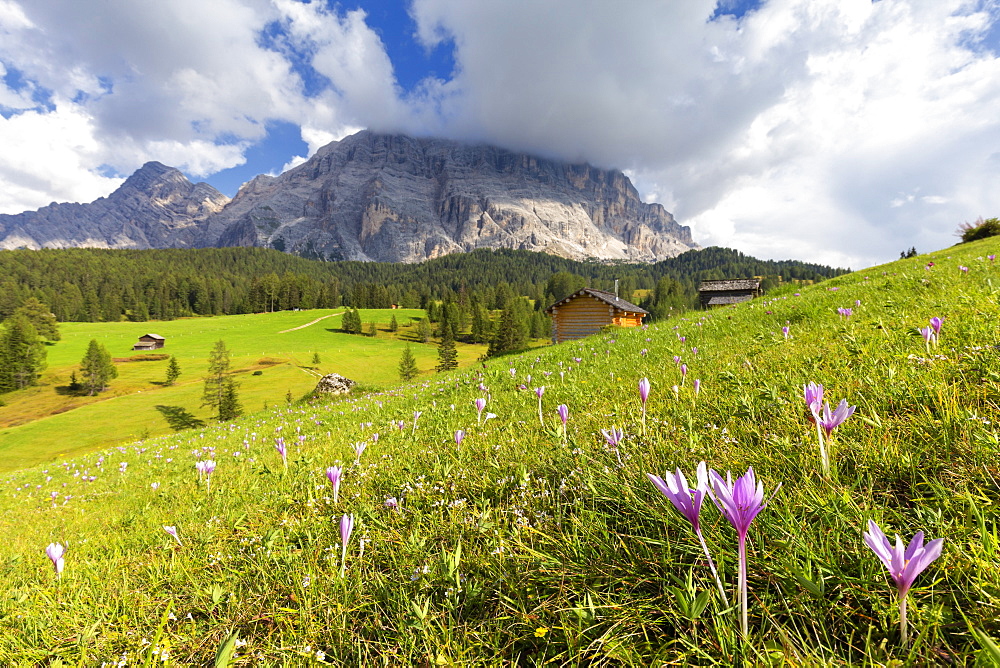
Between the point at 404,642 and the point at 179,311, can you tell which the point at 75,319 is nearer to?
the point at 179,311

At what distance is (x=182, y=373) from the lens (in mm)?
80000

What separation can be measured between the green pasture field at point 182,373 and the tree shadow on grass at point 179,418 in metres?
0.11

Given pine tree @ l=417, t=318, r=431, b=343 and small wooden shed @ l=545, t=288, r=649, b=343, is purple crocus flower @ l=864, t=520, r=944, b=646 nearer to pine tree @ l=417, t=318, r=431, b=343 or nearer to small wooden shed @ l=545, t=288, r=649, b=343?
small wooden shed @ l=545, t=288, r=649, b=343

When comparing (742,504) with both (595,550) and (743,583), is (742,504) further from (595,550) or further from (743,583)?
(595,550)

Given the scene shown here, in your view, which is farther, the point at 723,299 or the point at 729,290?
the point at 729,290

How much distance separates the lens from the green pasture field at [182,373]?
4662cm

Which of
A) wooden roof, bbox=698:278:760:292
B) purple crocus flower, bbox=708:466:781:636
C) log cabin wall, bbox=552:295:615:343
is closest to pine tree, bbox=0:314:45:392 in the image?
log cabin wall, bbox=552:295:615:343

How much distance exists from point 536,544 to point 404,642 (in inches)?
27.2

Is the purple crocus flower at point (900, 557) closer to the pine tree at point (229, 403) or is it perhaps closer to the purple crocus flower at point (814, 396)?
the purple crocus flower at point (814, 396)

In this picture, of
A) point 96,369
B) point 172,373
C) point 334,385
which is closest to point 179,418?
point 172,373

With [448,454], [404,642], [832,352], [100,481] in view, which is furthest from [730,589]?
[100,481]

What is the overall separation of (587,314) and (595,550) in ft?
127

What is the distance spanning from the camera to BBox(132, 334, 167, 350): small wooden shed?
9925 centimetres

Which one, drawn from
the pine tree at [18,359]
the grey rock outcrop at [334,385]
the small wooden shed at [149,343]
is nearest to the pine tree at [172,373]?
the pine tree at [18,359]
